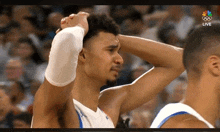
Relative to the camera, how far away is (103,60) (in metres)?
1.67

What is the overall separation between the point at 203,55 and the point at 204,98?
25 centimetres

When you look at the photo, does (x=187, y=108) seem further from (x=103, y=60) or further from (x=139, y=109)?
(x=103, y=60)

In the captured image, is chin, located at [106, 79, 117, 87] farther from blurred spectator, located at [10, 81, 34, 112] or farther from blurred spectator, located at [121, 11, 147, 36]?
blurred spectator, located at [10, 81, 34, 112]

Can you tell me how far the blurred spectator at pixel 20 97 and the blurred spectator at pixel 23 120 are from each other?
0.03 metres

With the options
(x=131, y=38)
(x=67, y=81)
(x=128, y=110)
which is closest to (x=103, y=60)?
(x=131, y=38)

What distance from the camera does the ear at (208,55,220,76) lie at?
1.61 meters

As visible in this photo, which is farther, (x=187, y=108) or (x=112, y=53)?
(x=112, y=53)

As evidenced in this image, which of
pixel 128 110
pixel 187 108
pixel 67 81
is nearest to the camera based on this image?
pixel 67 81

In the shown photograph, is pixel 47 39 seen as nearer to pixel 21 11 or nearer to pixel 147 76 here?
pixel 21 11

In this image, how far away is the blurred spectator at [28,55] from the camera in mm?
1772

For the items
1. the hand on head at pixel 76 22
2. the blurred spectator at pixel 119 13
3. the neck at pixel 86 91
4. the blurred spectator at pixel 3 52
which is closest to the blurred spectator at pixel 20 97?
the blurred spectator at pixel 3 52

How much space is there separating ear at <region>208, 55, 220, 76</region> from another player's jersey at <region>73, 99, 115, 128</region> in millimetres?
680

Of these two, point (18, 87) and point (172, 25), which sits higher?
point (172, 25)

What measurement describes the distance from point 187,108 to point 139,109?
1.19 feet
